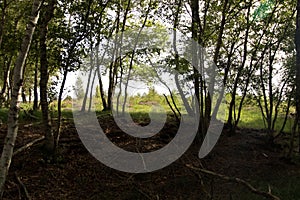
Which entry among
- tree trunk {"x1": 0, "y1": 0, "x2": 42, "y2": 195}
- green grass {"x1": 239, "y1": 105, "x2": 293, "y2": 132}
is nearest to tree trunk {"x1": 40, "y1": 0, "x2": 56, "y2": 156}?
tree trunk {"x1": 0, "y1": 0, "x2": 42, "y2": 195}

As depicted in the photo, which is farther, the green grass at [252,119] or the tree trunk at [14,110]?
the green grass at [252,119]

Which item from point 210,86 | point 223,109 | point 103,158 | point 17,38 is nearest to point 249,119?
point 223,109

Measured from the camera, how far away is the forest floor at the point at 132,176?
7.00 metres

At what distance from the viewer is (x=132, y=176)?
767cm

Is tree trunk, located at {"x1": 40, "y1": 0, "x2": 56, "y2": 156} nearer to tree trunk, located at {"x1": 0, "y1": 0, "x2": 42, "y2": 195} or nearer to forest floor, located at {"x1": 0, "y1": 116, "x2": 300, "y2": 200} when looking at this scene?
forest floor, located at {"x1": 0, "y1": 116, "x2": 300, "y2": 200}

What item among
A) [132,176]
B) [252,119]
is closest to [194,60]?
[132,176]

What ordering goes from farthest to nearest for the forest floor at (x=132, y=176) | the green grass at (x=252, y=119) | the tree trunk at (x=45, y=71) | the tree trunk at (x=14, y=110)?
the green grass at (x=252, y=119), the tree trunk at (x=45, y=71), the forest floor at (x=132, y=176), the tree trunk at (x=14, y=110)

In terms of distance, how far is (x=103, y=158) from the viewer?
880 centimetres

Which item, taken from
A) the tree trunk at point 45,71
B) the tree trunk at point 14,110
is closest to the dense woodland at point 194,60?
the tree trunk at point 45,71

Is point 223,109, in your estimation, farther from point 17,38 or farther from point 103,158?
point 17,38

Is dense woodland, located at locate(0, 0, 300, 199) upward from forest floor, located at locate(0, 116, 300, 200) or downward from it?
upward

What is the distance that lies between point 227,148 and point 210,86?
222 centimetres

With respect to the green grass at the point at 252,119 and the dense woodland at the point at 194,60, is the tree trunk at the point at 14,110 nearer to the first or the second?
the dense woodland at the point at 194,60

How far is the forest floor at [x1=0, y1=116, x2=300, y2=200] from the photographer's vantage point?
7.00 metres
